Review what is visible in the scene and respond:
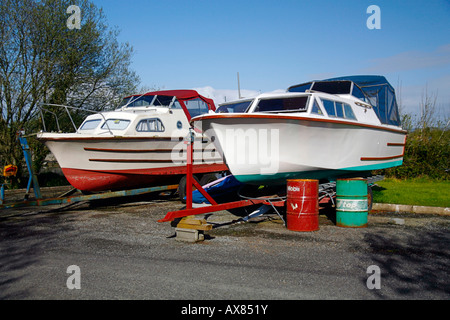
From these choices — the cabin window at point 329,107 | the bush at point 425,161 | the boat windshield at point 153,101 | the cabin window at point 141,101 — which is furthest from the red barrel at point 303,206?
the bush at point 425,161

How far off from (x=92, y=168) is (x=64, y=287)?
5.38 m

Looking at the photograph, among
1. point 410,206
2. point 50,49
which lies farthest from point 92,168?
point 50,49

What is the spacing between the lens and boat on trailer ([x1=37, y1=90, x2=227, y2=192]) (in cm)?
864

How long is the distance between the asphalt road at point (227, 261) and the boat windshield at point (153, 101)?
4094mm

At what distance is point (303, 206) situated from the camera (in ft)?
20.7

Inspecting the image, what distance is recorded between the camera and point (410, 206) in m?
8.31

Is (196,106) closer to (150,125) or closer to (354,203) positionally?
(150,125)

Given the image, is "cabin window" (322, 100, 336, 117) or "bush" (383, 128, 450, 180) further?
"bush" (383, 128, 450, 180)

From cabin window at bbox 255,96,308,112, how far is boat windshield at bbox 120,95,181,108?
3.67m

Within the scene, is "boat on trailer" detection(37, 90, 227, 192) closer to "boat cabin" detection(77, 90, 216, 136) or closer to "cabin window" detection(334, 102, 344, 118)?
"boat cabin" detection(77, 90, 216, 136)

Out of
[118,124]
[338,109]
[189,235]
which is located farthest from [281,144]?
[118,124]

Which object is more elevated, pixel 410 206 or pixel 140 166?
pixel 140 166

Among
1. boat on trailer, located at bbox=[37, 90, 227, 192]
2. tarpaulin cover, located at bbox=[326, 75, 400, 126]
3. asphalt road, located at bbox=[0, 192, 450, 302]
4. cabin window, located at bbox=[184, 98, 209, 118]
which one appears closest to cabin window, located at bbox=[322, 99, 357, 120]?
tarpaulin cover, located at bbox=[326, 75, 400, 126]

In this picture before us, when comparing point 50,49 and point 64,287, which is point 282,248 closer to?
point 64,287
